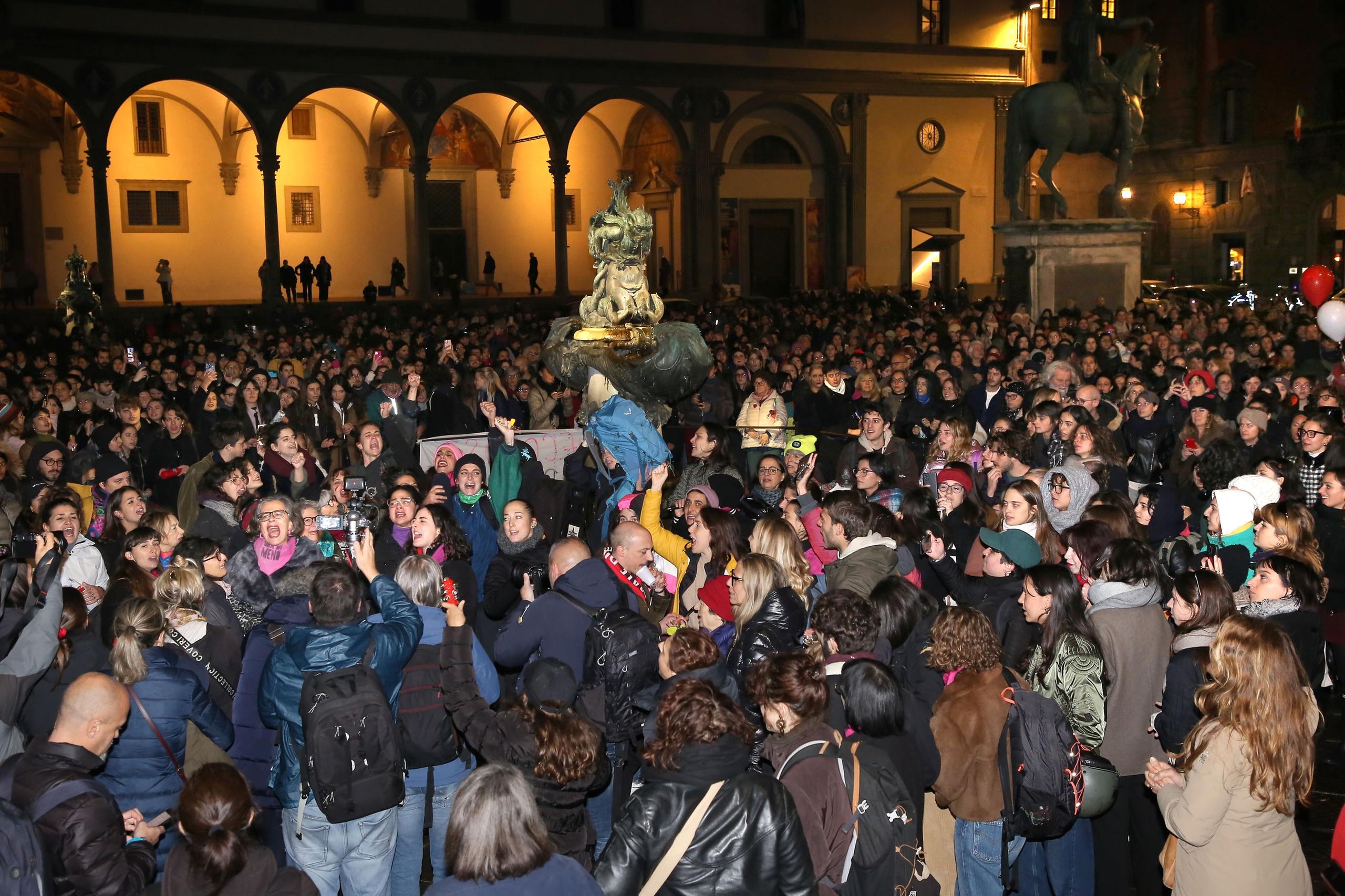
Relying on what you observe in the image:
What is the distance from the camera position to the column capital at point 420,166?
32750 mm

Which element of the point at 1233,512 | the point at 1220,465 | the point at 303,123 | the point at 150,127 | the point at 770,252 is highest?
the point at 303,123

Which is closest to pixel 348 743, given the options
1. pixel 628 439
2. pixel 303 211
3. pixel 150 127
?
pixel 628 439

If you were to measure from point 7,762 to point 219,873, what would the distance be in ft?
3.72

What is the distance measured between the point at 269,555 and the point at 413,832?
6.44 feet

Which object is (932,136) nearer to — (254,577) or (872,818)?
(254,577)

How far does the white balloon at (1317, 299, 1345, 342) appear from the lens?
1185 cm

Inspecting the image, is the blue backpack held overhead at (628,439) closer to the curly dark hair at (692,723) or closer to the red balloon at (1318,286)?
the curly dark hair at (692,723)

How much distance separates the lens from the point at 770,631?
17.8 ft

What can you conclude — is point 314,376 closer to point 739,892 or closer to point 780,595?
point 780,595

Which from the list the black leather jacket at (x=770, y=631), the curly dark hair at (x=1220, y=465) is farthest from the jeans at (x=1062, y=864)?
the curly dark hair at (x=1220, y=465)

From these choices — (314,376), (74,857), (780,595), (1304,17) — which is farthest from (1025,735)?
(1304,17)

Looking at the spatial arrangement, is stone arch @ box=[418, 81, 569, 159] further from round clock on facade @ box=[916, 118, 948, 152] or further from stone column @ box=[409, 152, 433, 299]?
round clock on facade @ box=[916, 118, 948, 152]

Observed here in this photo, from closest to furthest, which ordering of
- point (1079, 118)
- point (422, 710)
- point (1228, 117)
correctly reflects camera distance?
point (422, 710) < point (1079, 118) < point (1228, 117)

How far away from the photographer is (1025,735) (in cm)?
466
